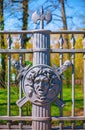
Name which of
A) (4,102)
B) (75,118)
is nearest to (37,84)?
(75,118)

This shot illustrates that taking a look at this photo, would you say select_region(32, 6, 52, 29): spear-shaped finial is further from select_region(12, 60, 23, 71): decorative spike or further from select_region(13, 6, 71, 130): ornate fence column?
select_region(12, 60, 23, 71): decorative spike

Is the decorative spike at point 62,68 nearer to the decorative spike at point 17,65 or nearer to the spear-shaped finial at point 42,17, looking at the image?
the decorative spike at point 17,65

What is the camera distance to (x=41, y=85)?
14.9ft

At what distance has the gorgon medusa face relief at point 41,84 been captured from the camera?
15.0 ft

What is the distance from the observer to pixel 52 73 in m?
4.62

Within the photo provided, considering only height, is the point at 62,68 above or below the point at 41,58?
below

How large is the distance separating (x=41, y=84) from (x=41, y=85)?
14 millimetres

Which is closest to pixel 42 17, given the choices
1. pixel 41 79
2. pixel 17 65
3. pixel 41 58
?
pixel 41 58

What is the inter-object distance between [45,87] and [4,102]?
3525 mm

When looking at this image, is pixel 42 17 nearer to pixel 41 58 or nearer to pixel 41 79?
pixel 41 58

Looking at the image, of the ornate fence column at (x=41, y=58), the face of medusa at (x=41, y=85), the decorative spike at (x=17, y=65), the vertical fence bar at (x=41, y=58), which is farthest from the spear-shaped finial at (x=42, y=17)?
the face of medusa at (x=41, y=85)

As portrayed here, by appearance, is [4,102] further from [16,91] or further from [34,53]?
[34,53]

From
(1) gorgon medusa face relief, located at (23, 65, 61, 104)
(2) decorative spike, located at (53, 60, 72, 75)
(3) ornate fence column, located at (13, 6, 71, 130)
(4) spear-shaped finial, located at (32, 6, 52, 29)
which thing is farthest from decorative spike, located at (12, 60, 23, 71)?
(4) spear-shaped finial, located at (32, 6, 52, 29)

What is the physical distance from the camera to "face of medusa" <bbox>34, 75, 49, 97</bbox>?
4.55 meters
